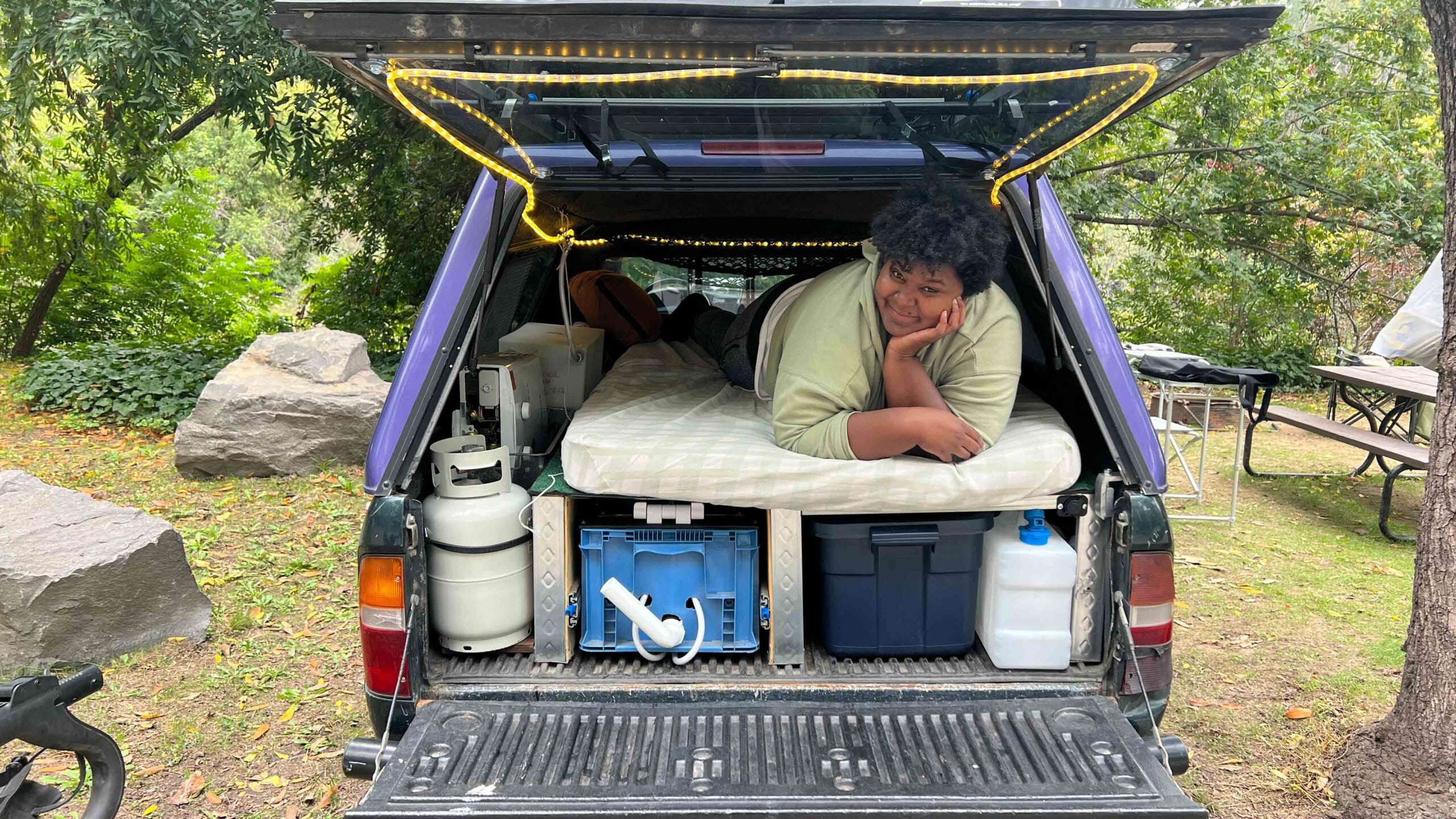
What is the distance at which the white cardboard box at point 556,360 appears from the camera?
324 cm

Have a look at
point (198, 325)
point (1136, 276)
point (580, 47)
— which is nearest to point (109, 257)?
point (198, 325)

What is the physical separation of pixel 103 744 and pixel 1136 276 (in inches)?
472

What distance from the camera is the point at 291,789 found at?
2.96m

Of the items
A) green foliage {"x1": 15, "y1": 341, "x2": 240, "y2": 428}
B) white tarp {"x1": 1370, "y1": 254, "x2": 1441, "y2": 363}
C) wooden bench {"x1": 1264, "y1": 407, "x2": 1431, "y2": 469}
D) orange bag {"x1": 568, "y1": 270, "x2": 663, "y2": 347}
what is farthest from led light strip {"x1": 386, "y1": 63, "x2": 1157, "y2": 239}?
white tarp {"x1": 1370, "y1": 254, "x2": 1441, "y2": 363}

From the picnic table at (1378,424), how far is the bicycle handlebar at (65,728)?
5762mm

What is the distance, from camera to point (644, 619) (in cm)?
227

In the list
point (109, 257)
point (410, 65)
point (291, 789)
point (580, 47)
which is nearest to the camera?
point (580, 47)

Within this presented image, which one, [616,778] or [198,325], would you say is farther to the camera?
[198,325]

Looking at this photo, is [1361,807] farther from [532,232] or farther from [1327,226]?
[1327,226]

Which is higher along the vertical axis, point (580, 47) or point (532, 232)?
point (580, 47)

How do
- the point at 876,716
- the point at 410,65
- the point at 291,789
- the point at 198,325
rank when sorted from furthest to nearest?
the point at 198,325 → the point at 291,789 → the point at 876,716 → the point at 410,65

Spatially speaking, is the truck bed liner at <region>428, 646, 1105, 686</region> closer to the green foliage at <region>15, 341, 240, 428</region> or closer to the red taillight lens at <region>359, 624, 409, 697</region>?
the red taillight lens at <region>359, 624, 409, 697</region>

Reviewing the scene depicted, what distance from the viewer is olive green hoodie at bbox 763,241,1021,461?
2455 mm

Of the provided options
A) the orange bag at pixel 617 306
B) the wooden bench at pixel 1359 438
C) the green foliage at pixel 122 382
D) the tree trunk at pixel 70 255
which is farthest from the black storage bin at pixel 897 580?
the green foliage at pixel 122 382
